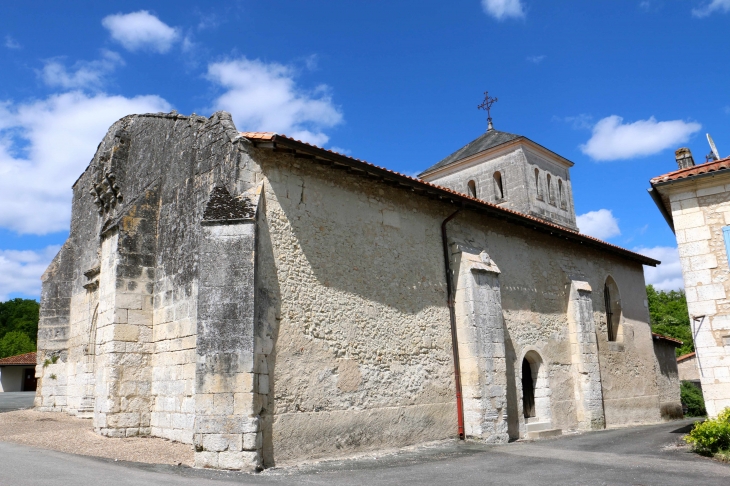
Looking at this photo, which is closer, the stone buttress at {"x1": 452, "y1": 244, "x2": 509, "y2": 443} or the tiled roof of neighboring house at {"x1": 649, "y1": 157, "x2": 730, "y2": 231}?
the tiled roof of neighboring house at {"x1": 649, "y1": 157, "x2": 730, "y2": 231}

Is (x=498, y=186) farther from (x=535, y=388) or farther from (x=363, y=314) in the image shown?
(x=363, y=314)

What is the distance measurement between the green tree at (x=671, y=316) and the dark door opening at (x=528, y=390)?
98.0ft

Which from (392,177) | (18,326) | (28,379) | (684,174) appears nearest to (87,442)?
(392,177)

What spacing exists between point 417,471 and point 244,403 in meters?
2.52

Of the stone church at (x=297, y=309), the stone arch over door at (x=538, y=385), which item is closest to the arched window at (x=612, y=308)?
the stone church at (x=297, y=309)

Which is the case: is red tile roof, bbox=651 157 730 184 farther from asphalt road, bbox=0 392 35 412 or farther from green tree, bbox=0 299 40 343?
green tree, bbox=0 299 40 343

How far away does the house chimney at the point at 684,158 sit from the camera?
1249cm

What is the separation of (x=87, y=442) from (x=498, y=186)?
16017 mm

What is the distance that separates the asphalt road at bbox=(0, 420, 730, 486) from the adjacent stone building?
159 cm

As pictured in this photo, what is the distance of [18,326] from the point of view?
161ft

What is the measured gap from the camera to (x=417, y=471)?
7.71 meters

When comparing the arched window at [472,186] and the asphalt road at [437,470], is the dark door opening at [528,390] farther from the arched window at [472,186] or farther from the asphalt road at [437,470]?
the arched window at [472,186]

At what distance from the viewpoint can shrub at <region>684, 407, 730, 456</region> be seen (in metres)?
8.09

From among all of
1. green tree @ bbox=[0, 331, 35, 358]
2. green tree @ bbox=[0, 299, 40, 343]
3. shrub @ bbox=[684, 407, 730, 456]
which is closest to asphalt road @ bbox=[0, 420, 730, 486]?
shrub @ bbox=[684, 407, 730, 456]
